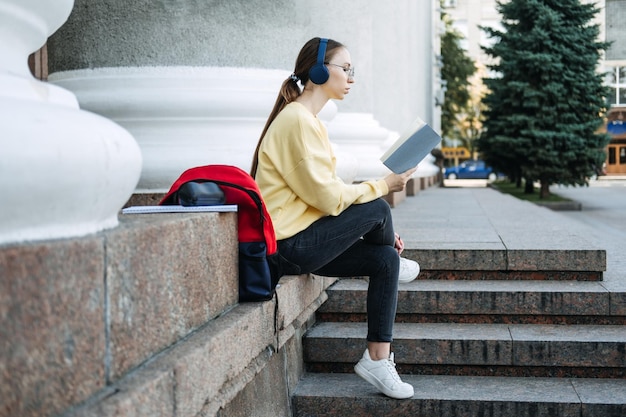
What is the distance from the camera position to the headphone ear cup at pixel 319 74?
3.82m

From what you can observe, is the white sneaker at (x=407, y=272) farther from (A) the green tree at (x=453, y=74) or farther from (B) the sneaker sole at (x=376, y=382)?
(A) the green tree at (x=453, y=74)

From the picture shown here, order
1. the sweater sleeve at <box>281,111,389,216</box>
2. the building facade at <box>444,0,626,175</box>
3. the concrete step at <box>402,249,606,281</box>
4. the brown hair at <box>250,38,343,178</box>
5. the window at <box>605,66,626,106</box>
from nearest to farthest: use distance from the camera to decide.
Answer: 1. the sweater sleeve at <box>281,111,389,216</box>
2. the brown hair at <box>250,38,343,178</box>
3. the concrete step at <box>402,249,606,281</box>
4. the building facade at <box>444,0,626,175</box>
5. the window at <box>605,66,626,106</box>

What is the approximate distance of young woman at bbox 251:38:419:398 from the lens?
363 cm

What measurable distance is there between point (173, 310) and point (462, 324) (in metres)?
2.50

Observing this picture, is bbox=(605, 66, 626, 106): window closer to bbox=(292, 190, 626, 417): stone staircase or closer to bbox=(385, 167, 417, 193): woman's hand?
bbox=(292, 190, 626, 417): stone staircase

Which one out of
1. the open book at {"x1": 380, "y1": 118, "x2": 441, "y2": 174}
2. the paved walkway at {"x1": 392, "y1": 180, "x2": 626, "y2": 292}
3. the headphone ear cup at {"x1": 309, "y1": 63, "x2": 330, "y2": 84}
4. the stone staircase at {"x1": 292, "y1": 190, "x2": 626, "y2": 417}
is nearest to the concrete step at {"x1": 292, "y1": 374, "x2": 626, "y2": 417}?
the stone staircase at {"x1": 292, "y1": 190, "x2": 626, "y2": 417}

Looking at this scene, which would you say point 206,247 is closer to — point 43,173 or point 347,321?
point 43,173

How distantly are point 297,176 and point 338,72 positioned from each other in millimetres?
551

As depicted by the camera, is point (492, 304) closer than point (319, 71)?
No

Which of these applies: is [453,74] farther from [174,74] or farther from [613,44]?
[174,74]

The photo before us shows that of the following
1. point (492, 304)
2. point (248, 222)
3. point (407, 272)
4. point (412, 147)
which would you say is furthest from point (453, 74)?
point (248, 222)

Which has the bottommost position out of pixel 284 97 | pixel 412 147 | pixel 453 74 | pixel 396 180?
pixel 396 180

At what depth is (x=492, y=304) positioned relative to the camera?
4699 mm

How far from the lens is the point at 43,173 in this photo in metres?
1.87
